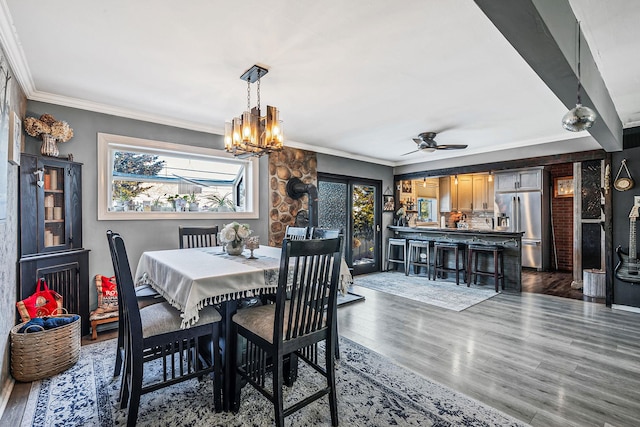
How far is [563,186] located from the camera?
6.83 meters

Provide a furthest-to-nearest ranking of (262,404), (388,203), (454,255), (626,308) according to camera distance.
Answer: (388,203), (454,255), (626,308), (262,404)

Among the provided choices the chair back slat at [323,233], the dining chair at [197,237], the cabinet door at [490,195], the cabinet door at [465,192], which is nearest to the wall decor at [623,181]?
the cabinet door at [490,195]

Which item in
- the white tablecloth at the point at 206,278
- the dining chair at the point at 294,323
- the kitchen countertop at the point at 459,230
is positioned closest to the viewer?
the dining chair at the point at 294,323

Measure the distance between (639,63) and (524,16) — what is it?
200 centimetres

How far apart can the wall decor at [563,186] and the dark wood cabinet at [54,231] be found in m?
8.61

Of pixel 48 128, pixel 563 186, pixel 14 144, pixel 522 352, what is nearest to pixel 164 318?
pixel 14 144

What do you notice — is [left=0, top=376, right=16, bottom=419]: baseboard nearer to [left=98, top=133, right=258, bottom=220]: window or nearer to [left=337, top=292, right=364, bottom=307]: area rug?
[left=98, top=133, right=258, bottom=220]: window

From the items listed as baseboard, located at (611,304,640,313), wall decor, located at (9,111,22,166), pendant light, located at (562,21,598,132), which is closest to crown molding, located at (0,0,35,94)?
wall decor, located at (9,111,22,166)

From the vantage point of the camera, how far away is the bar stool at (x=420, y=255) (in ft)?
19.6

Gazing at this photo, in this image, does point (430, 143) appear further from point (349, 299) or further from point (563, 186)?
point (563, 186)

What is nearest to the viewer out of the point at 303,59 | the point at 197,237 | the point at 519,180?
the point at 303,59

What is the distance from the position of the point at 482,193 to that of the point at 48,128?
321 inches

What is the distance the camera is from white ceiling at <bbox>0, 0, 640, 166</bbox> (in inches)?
73.2

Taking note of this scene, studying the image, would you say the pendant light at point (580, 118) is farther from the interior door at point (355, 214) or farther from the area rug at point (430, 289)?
the interior door at point (355, 214)
